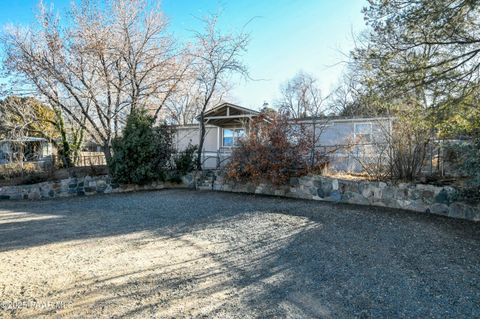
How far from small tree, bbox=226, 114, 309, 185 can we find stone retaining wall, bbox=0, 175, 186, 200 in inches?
211

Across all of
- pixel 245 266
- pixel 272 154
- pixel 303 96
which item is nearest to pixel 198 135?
pixel 272 154

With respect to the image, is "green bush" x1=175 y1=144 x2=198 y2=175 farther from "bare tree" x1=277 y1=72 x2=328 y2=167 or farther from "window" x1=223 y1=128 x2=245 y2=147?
"bare tree" x1=277 y1=72 x2=328 y2=167

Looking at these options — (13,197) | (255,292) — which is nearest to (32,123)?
(13,197)

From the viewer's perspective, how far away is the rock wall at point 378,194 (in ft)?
20.4

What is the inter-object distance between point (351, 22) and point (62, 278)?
27.7 feet

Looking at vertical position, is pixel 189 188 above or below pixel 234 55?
below

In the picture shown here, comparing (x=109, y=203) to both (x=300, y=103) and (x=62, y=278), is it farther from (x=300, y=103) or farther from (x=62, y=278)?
(x=300, y=103)

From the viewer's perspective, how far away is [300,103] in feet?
101

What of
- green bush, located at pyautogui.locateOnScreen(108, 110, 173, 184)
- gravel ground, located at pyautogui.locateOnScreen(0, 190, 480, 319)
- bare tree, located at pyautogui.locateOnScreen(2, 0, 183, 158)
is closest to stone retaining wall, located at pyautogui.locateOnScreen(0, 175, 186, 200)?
green bush, located at pyautogui.locateOnScreen(108, 110, 173, 184)

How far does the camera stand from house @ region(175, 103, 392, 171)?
8391 mm

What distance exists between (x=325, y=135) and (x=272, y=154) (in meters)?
6.15

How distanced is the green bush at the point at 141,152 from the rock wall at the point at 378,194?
12.3ft

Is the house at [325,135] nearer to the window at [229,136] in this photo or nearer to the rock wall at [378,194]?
the window at [229,136]

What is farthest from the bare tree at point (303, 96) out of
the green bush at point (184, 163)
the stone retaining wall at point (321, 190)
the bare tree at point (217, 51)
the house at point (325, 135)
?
the stone retaining wall at point (321, 190)
